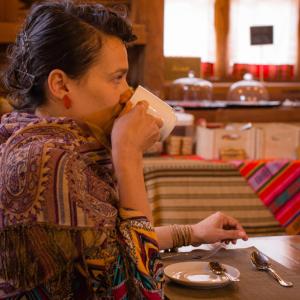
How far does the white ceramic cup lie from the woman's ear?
15 centimetres

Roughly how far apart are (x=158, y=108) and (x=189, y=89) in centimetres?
241

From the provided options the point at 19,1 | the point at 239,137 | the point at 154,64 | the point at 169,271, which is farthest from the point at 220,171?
the point at 169,271

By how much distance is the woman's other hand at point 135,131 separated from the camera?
107 cm

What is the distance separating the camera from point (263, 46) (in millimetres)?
5195

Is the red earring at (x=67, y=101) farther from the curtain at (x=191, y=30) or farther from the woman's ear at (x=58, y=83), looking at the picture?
the curtain at (x=191, y=30)

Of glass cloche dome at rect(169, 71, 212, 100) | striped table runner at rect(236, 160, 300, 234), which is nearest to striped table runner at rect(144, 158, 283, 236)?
striped table runner at rect(236, 160, 300, 234)

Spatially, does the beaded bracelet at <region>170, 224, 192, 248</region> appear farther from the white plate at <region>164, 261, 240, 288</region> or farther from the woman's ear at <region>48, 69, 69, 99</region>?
the woman's ear at <region>48, 69, 69, 99</region>

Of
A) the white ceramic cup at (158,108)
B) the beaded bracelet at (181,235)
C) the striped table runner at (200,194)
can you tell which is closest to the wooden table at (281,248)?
the beaded bracelet at (181,235)

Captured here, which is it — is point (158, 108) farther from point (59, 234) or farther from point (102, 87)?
point (59, 234)

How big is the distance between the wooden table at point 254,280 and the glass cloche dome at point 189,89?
2210mm

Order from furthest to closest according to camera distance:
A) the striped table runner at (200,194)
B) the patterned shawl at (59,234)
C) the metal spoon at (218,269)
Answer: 1. the striped table runner at (200,194)
2. the metal spoon at (218,269)
3. the patterned shawl at (59,234)

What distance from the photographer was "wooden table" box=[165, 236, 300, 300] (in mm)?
1101

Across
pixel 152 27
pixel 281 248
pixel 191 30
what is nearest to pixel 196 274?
pixel 281 248

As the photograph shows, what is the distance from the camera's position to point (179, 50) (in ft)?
16.4
